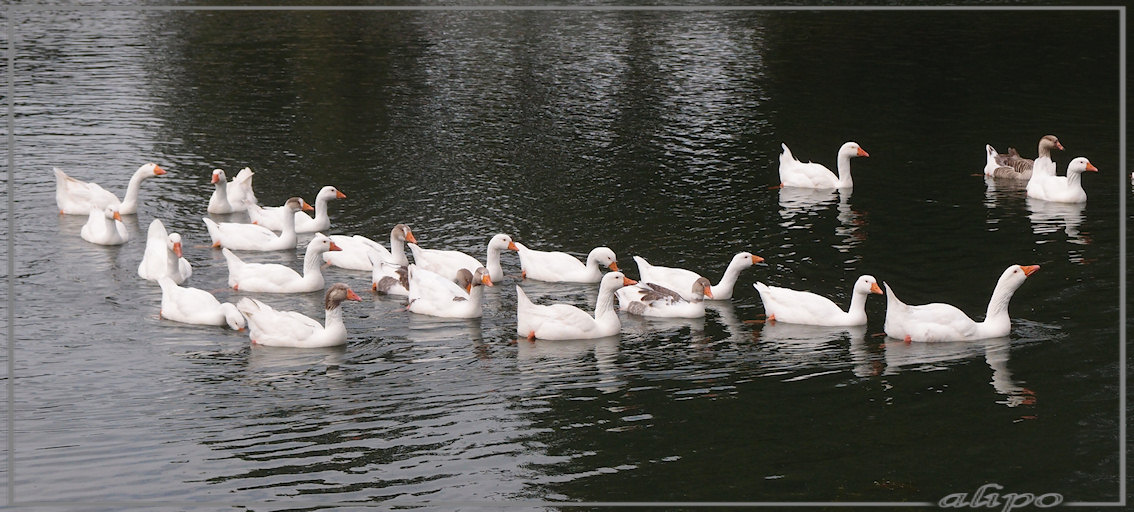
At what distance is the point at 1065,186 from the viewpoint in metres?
25.7

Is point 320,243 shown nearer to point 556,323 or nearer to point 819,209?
point 556,323

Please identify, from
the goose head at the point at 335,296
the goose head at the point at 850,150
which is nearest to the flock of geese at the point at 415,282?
the goose head at the point at 335,296

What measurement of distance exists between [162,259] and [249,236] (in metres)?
2.23

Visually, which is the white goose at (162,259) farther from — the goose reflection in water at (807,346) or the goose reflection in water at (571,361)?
the goose reflection in water at (807,346)

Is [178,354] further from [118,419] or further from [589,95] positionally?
[589,95]

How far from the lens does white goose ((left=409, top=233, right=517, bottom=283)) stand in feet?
68.2

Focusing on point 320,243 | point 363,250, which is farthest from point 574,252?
point 320,243

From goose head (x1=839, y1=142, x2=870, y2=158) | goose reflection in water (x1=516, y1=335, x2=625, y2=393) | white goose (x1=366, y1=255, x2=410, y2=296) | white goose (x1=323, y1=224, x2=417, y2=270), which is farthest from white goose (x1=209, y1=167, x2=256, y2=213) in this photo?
goose head (x1=839, y1=142, x2=870, y2=158)

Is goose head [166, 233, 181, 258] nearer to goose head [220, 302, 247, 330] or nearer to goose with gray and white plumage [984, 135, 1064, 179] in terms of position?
goose head [220, 302, 247, 330]

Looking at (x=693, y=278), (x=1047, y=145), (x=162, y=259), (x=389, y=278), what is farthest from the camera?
(x=1047, y=145)

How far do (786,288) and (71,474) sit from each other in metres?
10.1

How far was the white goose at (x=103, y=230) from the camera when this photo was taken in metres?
22.7

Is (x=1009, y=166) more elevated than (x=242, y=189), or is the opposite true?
(x=1009, y=166)

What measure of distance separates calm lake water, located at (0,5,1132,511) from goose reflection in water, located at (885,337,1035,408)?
0.17ft
